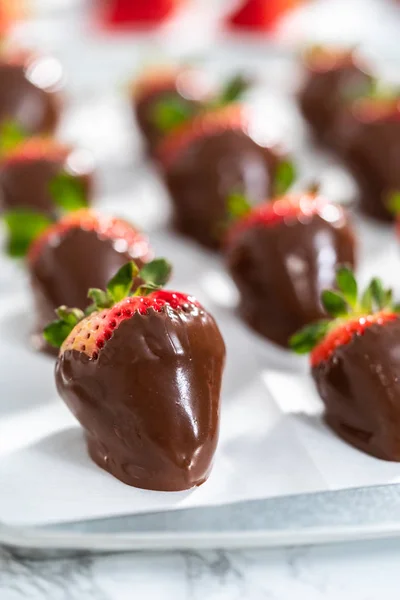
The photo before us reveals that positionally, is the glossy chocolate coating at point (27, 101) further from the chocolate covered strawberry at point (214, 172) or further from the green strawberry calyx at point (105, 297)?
the green strawberry calyx at point (105, 297)

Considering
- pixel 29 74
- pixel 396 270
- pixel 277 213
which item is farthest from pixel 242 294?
pixel 29 74

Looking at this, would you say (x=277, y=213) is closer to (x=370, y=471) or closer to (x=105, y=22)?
(x=370, y=471)

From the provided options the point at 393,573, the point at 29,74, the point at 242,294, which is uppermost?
the point at 29,74

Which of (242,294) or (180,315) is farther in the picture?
(242,294)

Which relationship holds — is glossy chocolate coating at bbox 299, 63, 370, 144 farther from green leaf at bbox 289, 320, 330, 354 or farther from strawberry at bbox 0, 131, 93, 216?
green leaf at bbox 289, 320, 330, 354

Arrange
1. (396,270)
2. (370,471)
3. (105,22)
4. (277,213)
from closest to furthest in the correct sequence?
(370,471)
(277,213)
(396,270)
(105,22)

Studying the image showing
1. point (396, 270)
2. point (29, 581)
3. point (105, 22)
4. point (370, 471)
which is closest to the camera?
point (29, 581)

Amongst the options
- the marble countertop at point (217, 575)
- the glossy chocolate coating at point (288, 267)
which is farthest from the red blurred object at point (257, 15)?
the marble countertop at point (217, 575)
